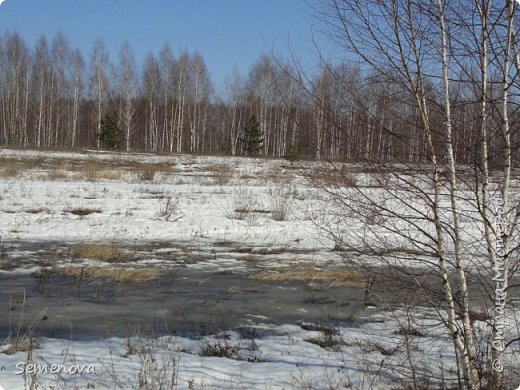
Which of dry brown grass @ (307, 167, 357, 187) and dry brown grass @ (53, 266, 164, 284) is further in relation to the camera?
dry brown grass @ (53, 266, 164, 284)

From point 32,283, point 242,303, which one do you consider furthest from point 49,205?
point 242,303

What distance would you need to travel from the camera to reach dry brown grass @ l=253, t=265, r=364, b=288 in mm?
7324

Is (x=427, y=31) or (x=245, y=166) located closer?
(x=427, y=31)

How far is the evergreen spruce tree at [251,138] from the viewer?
4100 cm

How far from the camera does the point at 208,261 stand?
28.6ft

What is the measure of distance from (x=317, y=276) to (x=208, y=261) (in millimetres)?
2118

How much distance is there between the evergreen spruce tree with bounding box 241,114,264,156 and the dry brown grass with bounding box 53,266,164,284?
1314 inches

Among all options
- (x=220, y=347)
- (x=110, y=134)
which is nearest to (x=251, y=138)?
(x=110, y=134)

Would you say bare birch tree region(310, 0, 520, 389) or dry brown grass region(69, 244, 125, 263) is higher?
bare birch tree region(310, 0, 520, 389)

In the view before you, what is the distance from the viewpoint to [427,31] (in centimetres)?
315

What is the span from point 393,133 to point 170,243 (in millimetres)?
7693

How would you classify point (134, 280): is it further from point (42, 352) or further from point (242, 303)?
point (42, 352)

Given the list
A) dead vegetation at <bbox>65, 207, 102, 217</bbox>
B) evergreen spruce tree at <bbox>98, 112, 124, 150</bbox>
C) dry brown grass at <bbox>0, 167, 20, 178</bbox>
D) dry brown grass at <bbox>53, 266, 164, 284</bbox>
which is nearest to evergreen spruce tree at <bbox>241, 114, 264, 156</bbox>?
evergreen spruce tree at <bbox>98, 112, 124, 150</bbox>

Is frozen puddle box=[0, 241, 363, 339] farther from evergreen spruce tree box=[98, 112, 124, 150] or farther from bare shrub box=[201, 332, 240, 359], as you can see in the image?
evergreen spruce tree box=[98, 112, 124, 150]
